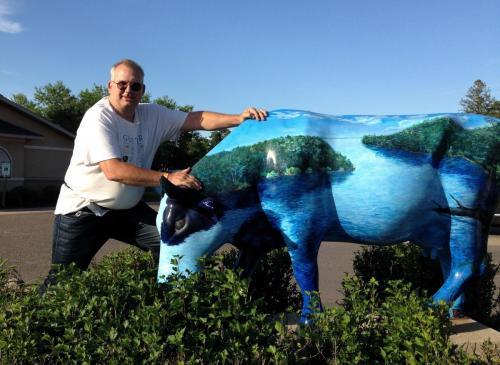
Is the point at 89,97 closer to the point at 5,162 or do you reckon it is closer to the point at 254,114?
the point at 5,162

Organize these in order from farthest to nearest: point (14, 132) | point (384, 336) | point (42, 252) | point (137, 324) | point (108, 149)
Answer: point (14, 132)
point (42, 252)
point (108, 149)
point (384, 336)
point (137, 324)

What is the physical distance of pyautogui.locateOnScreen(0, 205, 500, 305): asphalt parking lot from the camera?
6.76 meters

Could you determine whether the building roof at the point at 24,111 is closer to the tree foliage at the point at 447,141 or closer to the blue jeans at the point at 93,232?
the blue jeans at the point at 93,232

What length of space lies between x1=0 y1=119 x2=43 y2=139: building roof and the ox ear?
1920 cm

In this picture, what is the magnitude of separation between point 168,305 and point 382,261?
2.89 meters

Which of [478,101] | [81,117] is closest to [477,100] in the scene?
[478,101]

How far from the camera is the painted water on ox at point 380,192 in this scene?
294cm

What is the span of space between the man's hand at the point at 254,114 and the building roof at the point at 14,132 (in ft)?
62.3

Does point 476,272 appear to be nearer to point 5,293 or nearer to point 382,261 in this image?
point 382,261

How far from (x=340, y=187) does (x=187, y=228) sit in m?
0.99

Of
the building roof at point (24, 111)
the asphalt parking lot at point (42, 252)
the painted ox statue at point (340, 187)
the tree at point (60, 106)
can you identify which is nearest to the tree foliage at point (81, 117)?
the tree at point (60, 106)

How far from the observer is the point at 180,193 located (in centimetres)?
281

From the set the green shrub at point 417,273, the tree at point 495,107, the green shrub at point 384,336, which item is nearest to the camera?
the green shrub at point 384,336

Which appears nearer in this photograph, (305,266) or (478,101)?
(305,266)
